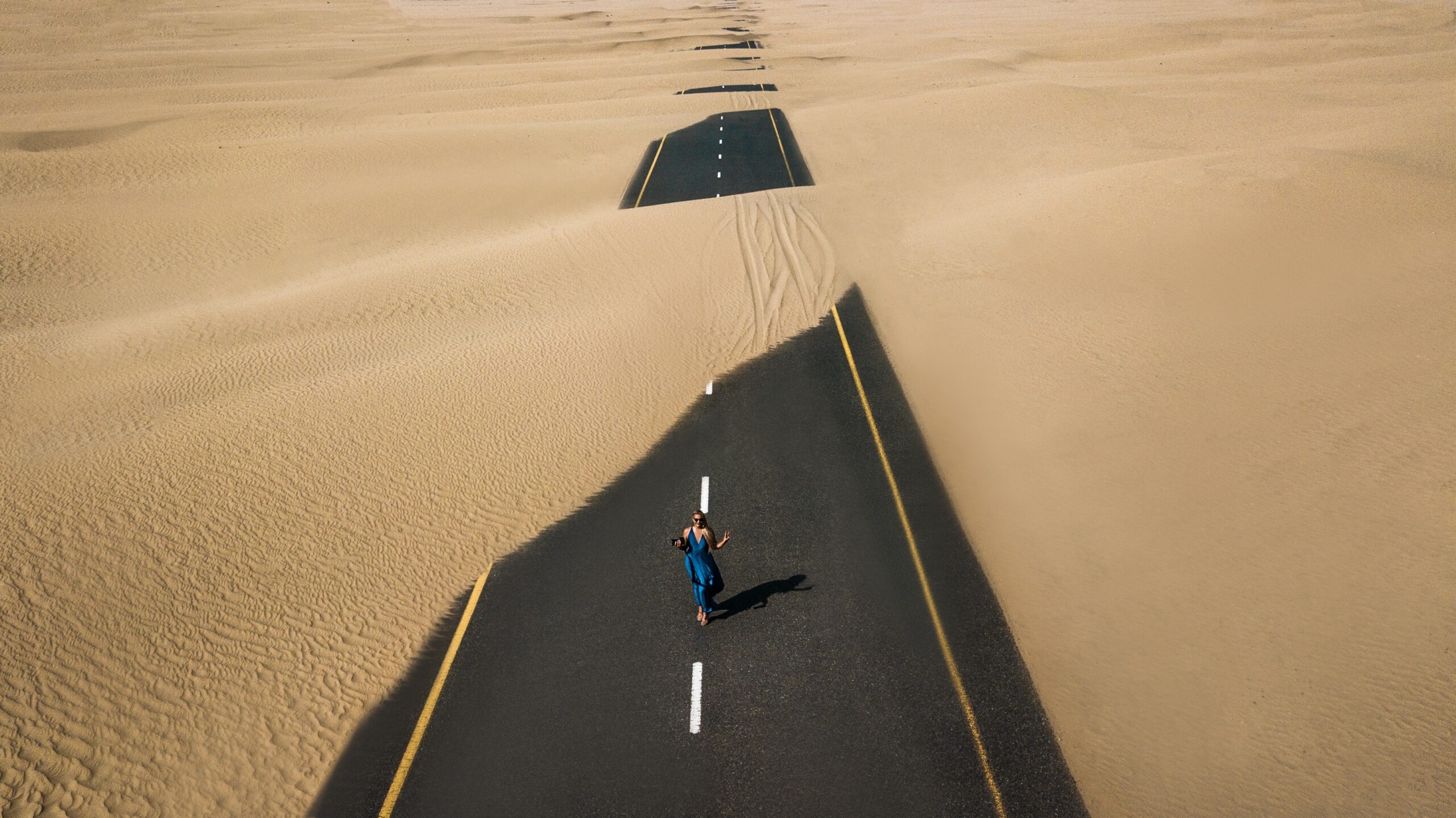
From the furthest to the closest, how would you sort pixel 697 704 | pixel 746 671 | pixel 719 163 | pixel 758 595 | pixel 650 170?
pixel 719 163
pixel 650 170
pixel 758 595
pixel 746 671
pixel 697 704

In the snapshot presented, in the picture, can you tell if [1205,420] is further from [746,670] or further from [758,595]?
[746,670]

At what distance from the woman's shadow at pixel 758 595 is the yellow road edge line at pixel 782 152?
877 inches

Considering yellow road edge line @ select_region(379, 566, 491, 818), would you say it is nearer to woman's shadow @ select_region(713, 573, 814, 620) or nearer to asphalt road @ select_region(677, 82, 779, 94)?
woman's shadow @ select_region(713, 573, 814, 620)

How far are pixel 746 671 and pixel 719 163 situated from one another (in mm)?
27681

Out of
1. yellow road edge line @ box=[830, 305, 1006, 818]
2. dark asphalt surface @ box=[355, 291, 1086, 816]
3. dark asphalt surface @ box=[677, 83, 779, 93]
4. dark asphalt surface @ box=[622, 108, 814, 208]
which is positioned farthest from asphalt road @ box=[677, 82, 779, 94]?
dark asphalt surface @ box=[355, 291, 1086, 816]

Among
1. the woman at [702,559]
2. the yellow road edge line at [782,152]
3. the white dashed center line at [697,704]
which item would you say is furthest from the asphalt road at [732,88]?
the white dashed center line at [697,704]

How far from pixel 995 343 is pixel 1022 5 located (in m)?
90.6

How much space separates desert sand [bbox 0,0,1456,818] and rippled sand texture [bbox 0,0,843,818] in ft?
0.28

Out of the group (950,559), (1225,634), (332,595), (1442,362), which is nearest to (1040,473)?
(950,559)

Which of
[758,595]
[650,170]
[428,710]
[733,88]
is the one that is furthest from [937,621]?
[733,88]

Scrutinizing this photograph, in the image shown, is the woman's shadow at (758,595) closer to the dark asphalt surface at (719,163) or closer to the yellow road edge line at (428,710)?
the yellow road edge line at (428,710)

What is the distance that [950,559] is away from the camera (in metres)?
11.4

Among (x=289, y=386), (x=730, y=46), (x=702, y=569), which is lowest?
(x=702, y=569)

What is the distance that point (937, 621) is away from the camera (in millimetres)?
10273
